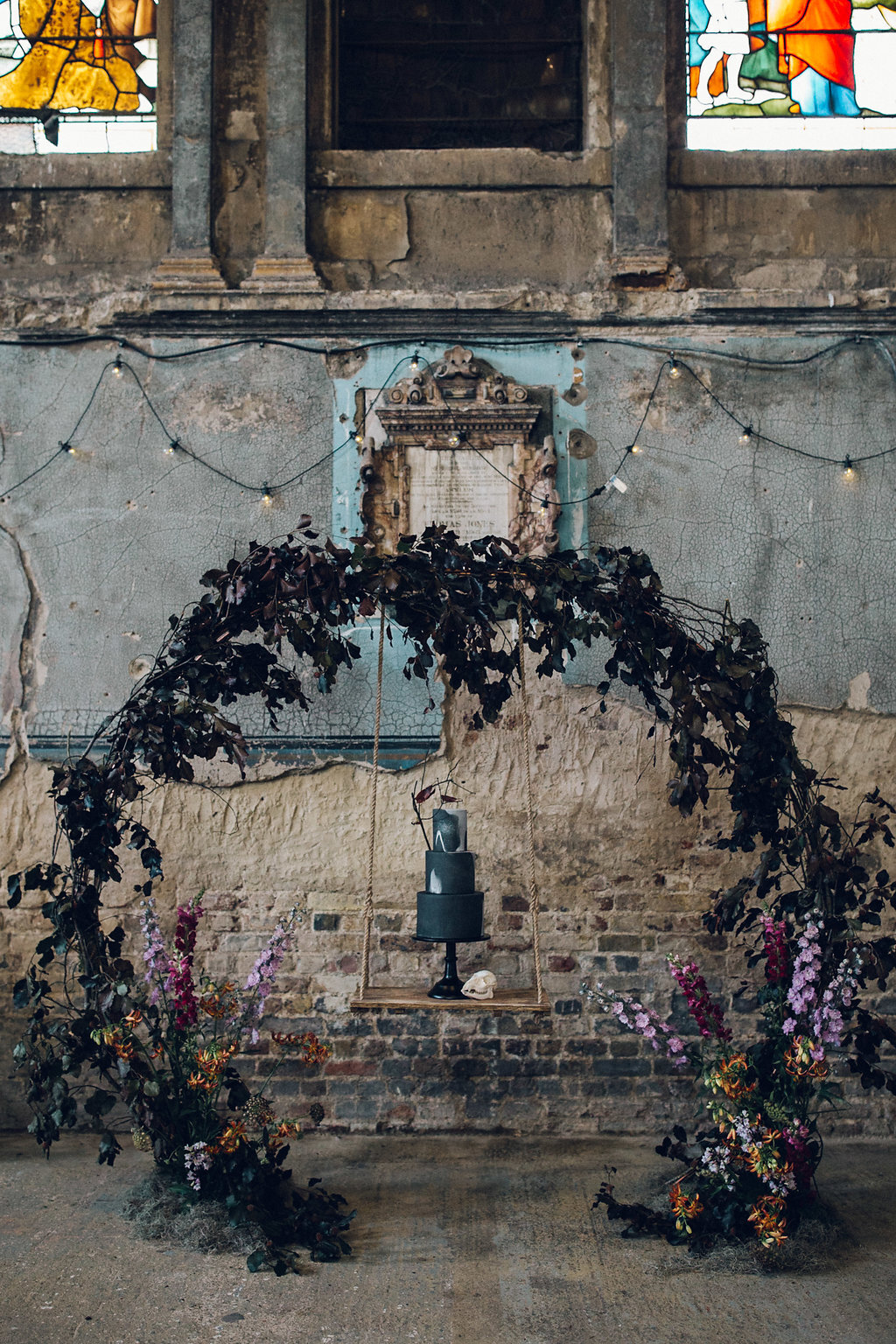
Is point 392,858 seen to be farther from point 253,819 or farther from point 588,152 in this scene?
point 588,152

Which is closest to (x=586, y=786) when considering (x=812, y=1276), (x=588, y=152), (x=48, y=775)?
(x=812, y=1276)

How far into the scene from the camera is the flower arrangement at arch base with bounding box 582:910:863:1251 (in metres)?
3.11

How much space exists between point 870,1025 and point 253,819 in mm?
2255

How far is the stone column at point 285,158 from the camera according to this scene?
4324mm

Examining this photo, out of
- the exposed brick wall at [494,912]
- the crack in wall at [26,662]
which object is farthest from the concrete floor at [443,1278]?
the crack in wall at [26,662]

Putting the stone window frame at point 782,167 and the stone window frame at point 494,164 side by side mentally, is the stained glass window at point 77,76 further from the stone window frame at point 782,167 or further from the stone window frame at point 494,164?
the stone window frame at point 782,167

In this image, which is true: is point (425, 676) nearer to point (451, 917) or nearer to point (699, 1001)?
point (451, 917)

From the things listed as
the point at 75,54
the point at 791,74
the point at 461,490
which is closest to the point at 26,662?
the point at 461,490

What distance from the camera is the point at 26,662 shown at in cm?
429

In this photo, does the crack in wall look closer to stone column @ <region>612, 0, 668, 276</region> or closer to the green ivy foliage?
the green ivy foliage

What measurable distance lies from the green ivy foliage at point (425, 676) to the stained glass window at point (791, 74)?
2.37 metres

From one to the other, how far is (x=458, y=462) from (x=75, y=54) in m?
2.39

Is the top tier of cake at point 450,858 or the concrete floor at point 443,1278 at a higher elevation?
the top tier of cake at point 450,858

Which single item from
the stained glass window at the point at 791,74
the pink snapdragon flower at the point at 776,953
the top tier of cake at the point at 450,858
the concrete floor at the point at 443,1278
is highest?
the stained glass window at the point at 791,74
